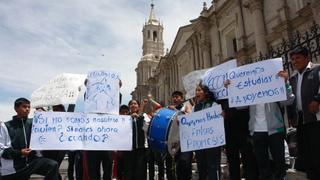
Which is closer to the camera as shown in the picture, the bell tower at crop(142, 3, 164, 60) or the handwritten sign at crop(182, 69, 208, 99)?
the handwritten sign at crop(182, 69, 208, 99)

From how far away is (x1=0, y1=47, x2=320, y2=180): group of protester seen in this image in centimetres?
427

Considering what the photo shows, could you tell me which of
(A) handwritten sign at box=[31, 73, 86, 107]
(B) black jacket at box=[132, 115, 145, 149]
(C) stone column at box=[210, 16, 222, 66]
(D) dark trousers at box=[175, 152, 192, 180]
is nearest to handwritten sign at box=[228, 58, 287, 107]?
(D) dark trousers at box=[175, 152, 192, 180]

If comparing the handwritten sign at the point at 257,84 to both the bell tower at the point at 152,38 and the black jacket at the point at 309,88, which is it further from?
the bell tower at the point at 152,38

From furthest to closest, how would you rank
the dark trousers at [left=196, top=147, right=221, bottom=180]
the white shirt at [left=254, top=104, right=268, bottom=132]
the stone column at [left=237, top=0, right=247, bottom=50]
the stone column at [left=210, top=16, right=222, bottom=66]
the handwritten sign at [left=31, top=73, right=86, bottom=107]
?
the stone column at [left=210, top=16, right=222, bottom=66]
the stone column at [left=237, top=0, right=247, bottom=50]
the handwritten sign at [left=31, top=73, right=86, bottom=107]
the dark trousers at [left=196, top=147, right=221, bottom=180]
the white shirt at [left=254, top=104, right=268, bottom=132]

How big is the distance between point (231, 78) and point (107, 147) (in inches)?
95.7

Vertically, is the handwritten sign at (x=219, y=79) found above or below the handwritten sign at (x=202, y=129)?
above

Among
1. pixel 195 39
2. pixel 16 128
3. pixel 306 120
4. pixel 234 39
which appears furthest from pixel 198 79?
pixel 195 39

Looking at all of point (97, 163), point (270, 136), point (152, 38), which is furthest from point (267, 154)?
point (152, 38)

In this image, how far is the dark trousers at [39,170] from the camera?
5.04 metres

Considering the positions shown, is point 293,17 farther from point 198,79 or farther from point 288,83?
point 288,83

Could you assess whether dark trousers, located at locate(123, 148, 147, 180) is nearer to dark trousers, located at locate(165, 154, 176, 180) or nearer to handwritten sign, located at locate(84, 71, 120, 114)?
dark trousers, located at locate(165, 154, 176, 180)

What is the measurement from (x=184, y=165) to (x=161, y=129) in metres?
0.76

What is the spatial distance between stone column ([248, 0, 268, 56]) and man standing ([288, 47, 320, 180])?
50.0ft

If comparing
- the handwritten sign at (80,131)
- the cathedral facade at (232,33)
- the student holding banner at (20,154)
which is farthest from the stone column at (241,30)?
the student holding banner at (20,154)
